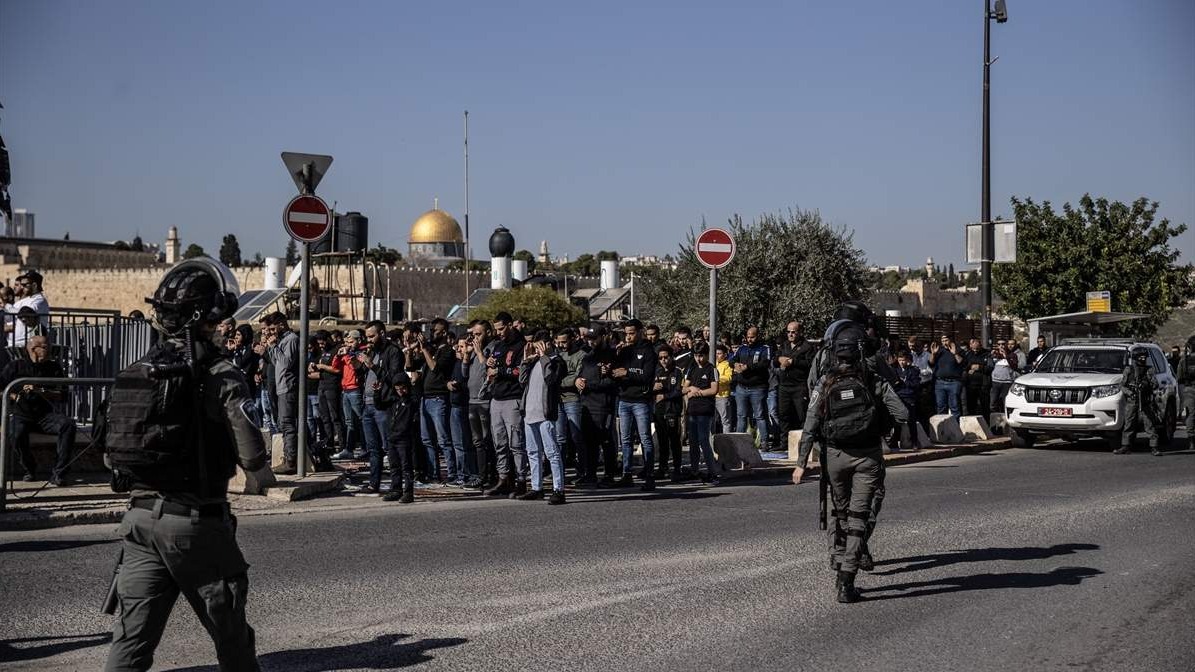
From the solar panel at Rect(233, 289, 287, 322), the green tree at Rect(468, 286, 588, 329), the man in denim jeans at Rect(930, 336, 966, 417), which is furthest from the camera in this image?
the green tree at Rect(468, 286, 588, 329)

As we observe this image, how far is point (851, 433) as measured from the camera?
7836 mm

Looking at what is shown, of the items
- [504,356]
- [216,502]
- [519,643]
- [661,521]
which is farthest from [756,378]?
[216,502]

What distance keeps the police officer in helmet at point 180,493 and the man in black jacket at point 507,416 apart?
26.6 ft

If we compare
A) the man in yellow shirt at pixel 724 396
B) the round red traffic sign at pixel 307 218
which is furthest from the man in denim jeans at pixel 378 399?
the man in yellow shirt at pixel 724 396

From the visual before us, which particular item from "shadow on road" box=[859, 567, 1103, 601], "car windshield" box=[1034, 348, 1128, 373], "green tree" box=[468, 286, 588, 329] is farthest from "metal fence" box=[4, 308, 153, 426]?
"green tree" box=[468, 286, 588, 329]

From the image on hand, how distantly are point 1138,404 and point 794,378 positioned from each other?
5.80 metres

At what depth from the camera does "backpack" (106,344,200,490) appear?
15.3ft

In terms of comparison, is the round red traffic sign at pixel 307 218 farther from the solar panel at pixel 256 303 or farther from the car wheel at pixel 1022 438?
the solar panel at pixel 256 303

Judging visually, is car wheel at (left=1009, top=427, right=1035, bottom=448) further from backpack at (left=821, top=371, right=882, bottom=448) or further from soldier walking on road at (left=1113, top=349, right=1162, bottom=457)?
backpack at (left=821, top=371, right=882, bottom=448)

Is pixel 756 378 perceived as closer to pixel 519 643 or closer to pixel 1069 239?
pixel 519 643

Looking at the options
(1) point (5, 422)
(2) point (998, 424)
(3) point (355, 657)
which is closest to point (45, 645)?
(3) point (355, 657)

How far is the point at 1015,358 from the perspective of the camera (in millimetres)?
24688

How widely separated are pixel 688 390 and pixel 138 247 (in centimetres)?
15407

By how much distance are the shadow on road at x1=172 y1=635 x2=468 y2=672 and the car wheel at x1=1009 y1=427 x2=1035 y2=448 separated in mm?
15972
